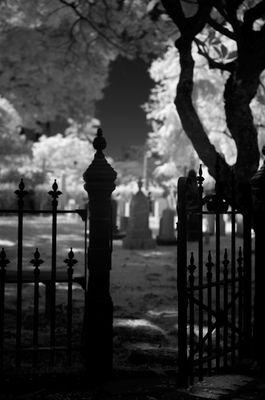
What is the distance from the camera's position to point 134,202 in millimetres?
16984

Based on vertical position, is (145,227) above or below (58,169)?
below

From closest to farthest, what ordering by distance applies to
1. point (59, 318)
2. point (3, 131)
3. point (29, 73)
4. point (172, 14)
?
point (59, 318)
point (172, 14)
point (29, 73)
point (3, 131)

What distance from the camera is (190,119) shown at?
315 inches

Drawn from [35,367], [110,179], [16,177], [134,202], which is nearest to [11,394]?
[35,367]

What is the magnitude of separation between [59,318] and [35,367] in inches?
107

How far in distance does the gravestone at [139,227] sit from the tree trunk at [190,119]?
892cm

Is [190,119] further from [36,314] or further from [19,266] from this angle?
[36,314]

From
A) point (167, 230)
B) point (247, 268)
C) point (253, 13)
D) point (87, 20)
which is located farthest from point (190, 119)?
point (167, 230)

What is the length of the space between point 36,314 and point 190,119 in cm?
457

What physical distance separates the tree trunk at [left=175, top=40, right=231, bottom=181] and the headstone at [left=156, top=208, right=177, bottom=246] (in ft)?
33.0

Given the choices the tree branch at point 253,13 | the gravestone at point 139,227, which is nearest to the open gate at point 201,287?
the tree branch at point 253,13

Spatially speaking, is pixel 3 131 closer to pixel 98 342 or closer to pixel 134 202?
pixel 134 202

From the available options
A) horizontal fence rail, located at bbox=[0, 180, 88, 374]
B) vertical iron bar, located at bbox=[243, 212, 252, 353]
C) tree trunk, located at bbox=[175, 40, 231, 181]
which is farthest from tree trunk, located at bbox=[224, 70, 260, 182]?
horizontal fence rail, located at bbox=[0, 180, 88, 374]

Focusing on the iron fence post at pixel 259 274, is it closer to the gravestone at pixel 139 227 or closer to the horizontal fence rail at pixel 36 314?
the horizontal fence rail at pixel 36 314
